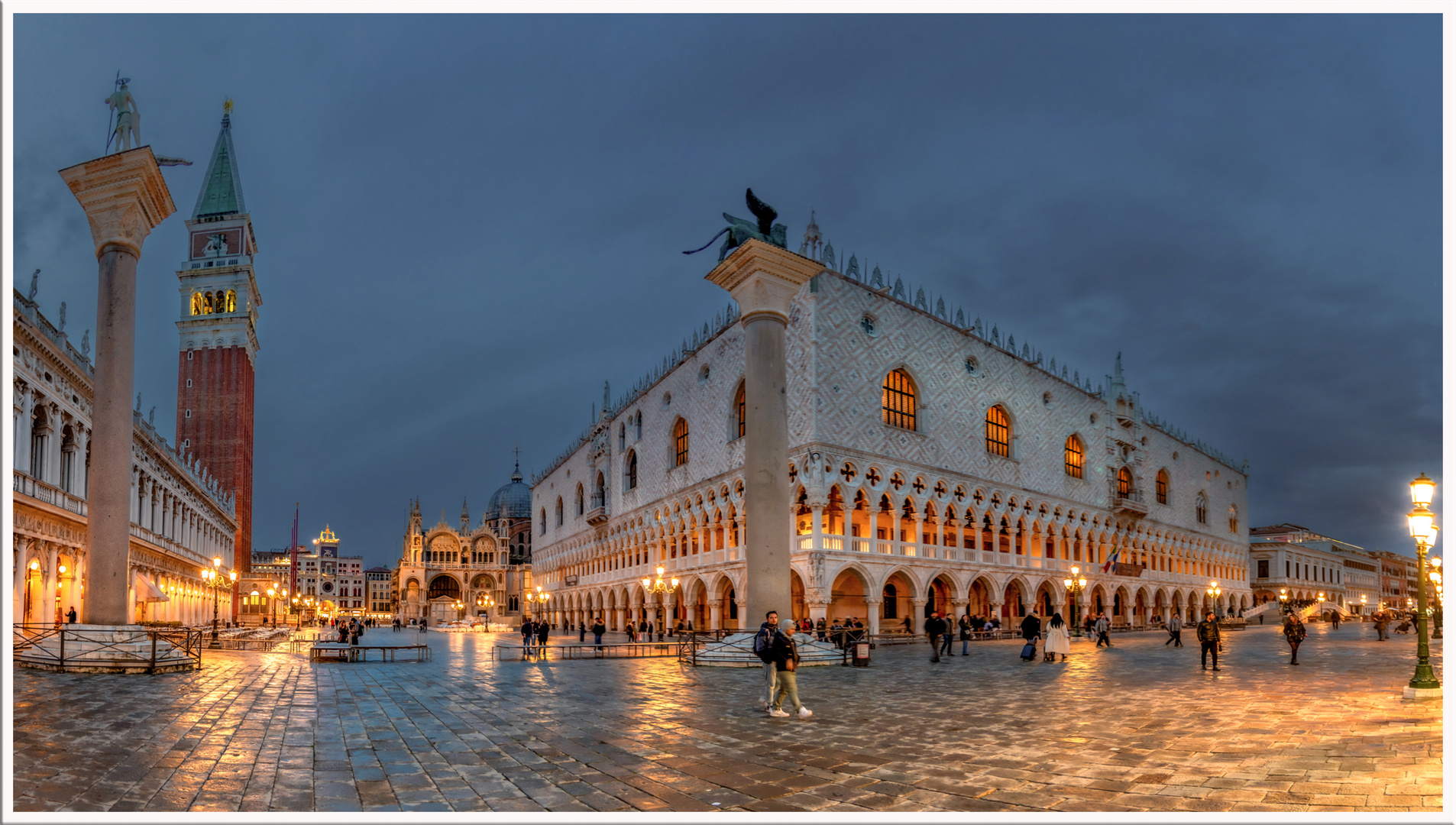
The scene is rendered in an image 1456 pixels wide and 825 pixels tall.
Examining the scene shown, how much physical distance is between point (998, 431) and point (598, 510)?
24076 millimetres

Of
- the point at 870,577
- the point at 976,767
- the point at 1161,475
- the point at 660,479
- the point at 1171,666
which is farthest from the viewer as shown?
the point at 1161,475

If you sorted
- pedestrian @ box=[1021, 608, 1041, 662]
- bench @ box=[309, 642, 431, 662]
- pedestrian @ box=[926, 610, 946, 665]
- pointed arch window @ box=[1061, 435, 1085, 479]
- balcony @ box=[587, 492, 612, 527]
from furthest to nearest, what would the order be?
balcony @ box=[587, 492, 612, 527], pointed arch window @ box=[1061, 435, 1085, 479], bench @ box=[309, 642, 431, 662], pedestrian @ box=[1021, 608, 1041, 662], pedestrian @ box=[926, 610, 946, 665]

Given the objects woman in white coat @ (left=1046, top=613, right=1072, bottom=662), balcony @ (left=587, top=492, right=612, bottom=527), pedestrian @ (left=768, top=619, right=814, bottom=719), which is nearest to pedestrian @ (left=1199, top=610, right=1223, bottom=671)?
woman in white coat @ (left=1046, top=613, right=1072, bottom=662)

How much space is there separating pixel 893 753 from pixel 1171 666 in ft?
48.2

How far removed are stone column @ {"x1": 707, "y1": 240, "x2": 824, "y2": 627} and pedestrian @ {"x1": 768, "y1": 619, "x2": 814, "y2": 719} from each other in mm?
6953

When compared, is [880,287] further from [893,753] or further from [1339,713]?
[893,753]

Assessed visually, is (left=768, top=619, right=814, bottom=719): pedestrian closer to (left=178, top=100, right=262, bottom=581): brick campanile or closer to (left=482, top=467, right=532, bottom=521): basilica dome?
(left=178, top=100, right=262, bottom=581): brick campanile

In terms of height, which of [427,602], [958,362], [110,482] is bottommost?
[427,602]

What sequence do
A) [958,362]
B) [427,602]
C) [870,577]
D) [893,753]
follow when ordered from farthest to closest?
[427,602] → [958,362] → [870,577] → [893,753]

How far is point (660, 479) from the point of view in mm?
49562

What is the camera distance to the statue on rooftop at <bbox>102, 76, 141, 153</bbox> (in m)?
17.2

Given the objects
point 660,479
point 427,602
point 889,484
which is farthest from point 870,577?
point 427,602

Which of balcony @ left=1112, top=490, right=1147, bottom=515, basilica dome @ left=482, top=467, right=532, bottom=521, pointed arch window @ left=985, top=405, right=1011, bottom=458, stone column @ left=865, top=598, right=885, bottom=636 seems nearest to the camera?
stone column @ left=865, top=598, right=885, bottom=636

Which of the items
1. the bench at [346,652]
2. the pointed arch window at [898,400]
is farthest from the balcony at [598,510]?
the bench at [346,652]
